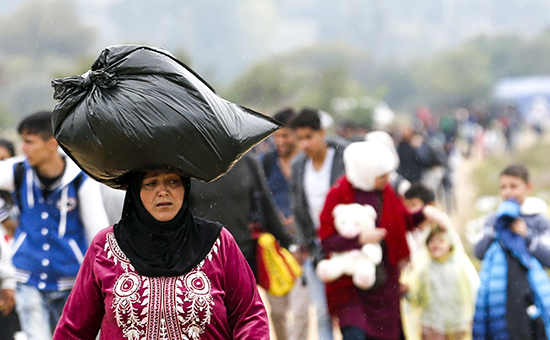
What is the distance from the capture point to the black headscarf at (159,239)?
280 cm

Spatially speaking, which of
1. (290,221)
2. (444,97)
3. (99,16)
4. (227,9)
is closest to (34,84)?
(99,16)

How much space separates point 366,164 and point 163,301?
253cm

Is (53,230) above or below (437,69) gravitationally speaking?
below

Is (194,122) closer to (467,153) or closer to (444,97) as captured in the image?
(467,153)

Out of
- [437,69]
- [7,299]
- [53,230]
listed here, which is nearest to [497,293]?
[53,230]

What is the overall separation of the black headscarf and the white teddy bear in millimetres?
2347

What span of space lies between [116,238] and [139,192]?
17 cm

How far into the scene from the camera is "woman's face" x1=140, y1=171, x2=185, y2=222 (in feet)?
9.29

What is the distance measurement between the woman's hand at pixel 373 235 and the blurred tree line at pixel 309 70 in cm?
2523

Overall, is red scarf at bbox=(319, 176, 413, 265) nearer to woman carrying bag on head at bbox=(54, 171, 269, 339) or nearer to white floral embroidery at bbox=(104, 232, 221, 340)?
woman carrying bag on head at bbox=(54, 171, 269, 339)

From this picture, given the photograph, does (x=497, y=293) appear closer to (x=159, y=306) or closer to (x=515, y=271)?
(x=515, y=271)

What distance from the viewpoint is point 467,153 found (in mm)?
30734

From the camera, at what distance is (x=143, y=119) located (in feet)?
8.93

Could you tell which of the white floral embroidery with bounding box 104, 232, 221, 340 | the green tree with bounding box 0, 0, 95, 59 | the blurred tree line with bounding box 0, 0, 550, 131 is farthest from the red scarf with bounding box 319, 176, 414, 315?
the green tree with bounding box 0, 0, 95, 59
